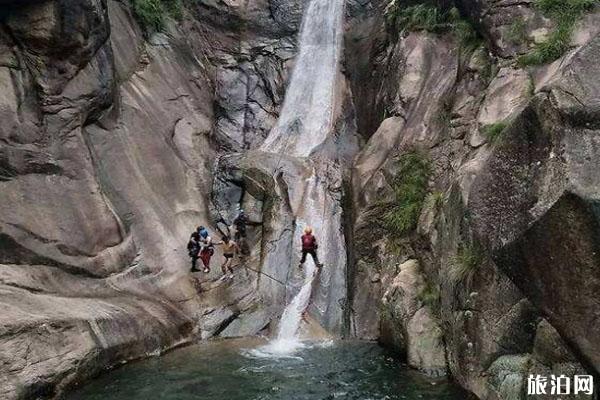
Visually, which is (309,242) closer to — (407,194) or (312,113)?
(407,194)

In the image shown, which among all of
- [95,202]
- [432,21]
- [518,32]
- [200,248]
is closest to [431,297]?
[200,248]

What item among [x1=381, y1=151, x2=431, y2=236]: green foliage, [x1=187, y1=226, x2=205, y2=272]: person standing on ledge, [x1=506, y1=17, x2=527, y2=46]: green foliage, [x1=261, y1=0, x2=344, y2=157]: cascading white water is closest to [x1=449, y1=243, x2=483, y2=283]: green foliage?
[x1=381, y1=151, x2=431, y2=236]: green foliage

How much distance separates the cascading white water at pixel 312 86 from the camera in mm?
25572

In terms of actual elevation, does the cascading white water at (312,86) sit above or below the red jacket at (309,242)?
above

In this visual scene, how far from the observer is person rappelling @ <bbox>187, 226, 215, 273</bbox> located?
62.4ft

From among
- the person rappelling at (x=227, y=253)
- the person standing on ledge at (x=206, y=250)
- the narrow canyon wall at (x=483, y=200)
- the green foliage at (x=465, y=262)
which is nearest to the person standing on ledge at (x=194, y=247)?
the person standing on ledge at (x=206, y=250)

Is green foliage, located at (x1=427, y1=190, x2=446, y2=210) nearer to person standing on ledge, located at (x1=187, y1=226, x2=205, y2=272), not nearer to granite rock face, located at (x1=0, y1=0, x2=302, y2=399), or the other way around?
granite rock face, located at (x1=0, y1=0, x2=302, y2=399)

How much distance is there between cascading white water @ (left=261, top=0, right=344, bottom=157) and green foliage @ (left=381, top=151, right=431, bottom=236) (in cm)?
653

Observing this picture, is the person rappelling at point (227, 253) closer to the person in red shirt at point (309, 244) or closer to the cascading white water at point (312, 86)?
the person in red shirt at point (309, 244)

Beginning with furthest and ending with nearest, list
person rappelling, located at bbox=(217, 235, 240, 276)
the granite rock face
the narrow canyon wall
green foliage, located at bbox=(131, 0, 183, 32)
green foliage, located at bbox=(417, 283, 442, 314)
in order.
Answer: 1. green foliage, located at bbox=(131, 0, 183, 32)
2. person rappelling, located at bbox=(217, 235, 240, 276)
3. green foliage, located at bbox=(417, 283, 442, 314)
4. the granite rock face
5. the narrow canyon wall

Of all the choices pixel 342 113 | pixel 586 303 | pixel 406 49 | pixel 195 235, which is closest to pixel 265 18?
pixel 342 113

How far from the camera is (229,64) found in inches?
1104

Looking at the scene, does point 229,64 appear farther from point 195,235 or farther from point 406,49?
point 195,235

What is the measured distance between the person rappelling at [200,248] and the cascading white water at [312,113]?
3111 mm
